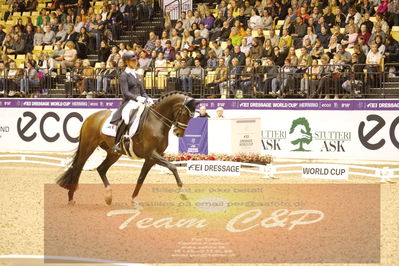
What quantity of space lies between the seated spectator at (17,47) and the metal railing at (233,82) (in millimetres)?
3066

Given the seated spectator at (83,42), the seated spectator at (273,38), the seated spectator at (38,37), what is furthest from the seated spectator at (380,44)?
the seated spectator at (38,37)

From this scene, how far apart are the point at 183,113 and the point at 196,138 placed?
7855 mm

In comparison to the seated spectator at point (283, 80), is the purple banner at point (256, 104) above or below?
below

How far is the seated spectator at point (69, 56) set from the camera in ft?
88.2

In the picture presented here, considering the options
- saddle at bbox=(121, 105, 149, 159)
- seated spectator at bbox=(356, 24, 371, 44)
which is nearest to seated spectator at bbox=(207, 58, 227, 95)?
seated spectator at bbox=(356, 24, 371, 44)

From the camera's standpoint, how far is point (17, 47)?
30.2 m

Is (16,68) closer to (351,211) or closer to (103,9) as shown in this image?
(103,9)

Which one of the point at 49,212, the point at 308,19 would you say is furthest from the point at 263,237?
the point at 308,19

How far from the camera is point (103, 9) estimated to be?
98.1 ft

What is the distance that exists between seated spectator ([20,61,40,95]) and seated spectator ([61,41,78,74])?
1068 mm

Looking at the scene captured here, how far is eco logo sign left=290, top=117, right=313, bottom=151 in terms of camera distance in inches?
845

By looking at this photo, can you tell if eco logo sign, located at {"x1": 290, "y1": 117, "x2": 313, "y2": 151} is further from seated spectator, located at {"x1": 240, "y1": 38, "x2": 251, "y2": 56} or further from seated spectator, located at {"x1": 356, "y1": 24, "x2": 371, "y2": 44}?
seated spectator, located at {"x1": 240, "y1": 38, "x2": 251, "y2": 56}

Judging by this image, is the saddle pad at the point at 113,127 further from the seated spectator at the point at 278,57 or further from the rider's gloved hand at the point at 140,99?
the seated spectator at the point at 278,57

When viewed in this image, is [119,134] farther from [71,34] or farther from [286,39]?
[71,34]
